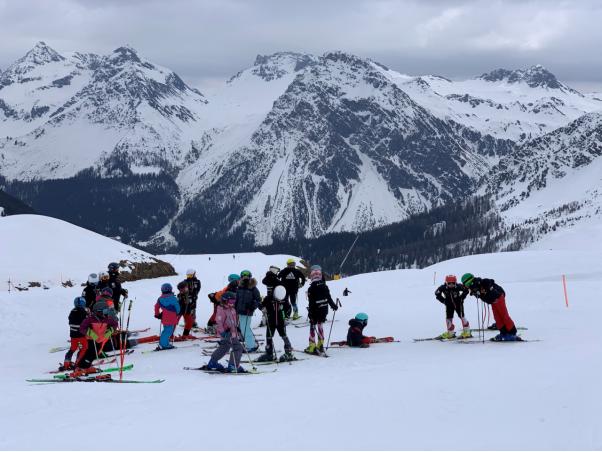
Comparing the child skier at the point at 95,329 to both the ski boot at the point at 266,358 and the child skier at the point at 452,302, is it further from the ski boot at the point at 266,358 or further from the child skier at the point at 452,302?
the child skier at the point at 452,302

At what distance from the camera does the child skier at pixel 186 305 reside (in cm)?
2066

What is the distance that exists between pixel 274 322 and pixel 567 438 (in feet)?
30.0

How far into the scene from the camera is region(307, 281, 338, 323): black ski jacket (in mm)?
16562

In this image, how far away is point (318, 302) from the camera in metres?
16.7

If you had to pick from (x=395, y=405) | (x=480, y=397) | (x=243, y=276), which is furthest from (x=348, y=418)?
(x=243, y=276)

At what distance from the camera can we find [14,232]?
4262cm

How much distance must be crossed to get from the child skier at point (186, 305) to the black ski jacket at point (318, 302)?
5.72 m

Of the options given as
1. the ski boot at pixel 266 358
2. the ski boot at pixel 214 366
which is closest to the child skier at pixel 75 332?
the ski boot at pixel 214 366

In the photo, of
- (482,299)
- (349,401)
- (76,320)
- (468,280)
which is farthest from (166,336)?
(349,401)

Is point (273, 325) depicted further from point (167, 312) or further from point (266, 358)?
point (167, 312)

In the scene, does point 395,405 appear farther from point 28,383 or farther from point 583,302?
point 583,302

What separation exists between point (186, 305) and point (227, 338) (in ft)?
21.1

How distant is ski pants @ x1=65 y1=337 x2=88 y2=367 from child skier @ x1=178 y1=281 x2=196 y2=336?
13.5 ft

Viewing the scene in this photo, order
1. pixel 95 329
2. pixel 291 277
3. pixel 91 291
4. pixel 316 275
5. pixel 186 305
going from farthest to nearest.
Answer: pixel 291 277 → pixel 186 305 → pixel 91 291 → pixel 316 275 → pixel 95 329
